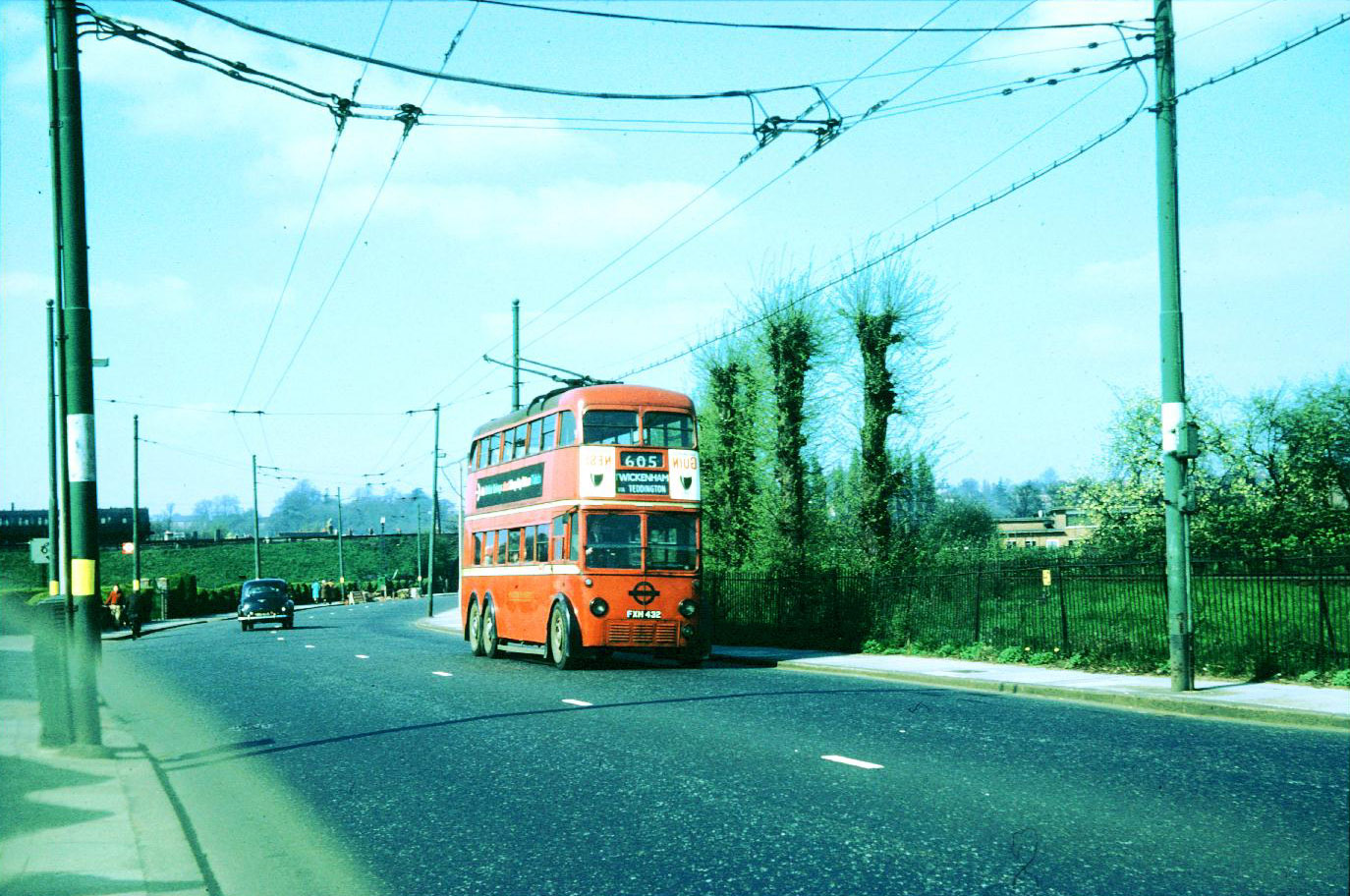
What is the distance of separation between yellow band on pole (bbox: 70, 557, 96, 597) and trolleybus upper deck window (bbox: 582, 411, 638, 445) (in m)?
10.3

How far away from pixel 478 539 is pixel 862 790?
62.3 ft

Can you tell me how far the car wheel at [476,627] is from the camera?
2630cm

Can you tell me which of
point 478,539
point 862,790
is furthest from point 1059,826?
point 478,539

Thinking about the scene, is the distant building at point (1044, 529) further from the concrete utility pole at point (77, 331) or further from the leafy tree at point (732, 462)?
the concrete utility pole at point (77, 331)

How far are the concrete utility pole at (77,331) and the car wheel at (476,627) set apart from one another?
1520cm

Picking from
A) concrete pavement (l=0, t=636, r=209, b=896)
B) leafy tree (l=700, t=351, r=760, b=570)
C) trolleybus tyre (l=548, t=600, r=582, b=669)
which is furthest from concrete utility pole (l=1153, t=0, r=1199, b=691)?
leafy tree (l=700, t=351, r=760, b=570)

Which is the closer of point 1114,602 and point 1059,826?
point 1059,826

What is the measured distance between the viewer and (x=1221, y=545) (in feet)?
158

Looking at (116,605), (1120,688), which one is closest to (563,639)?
(1120,688)

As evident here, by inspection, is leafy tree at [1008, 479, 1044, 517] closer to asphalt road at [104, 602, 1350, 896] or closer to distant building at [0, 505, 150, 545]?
distant building at [0, 505, 150, 545]

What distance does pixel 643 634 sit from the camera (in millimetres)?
21016

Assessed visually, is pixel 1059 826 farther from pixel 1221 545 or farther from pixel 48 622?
pixel 1221 545

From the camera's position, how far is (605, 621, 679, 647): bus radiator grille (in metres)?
20.8

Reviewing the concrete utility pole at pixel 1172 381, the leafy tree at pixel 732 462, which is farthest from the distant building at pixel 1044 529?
the concrete utility pole at pixel 1172 381
